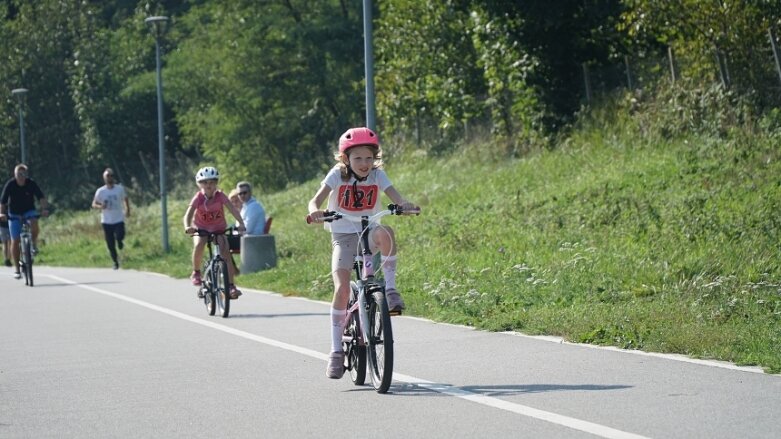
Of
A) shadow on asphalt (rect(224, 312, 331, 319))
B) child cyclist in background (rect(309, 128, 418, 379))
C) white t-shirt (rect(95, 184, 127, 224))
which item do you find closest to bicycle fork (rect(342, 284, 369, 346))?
child cyclist in background (rect(309, 128, 418, 379))

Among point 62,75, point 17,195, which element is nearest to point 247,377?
point 17,195

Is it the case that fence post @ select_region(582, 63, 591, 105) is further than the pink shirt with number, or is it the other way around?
fence post @ select_region(582, 63, 591, 105)

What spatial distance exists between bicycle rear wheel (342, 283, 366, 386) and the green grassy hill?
2.34m

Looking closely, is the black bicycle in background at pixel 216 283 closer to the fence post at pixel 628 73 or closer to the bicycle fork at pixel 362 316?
the bicycle fork at pixel 362 316

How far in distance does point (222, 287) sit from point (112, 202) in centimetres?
1248

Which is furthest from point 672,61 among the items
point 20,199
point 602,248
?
point 20,199

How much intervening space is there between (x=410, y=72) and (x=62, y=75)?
35.6m

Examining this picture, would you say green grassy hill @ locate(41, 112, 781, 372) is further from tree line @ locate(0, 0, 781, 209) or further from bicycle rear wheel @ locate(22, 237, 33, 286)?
bicycle rear wheel @ locate(22, 237, 33, 286)

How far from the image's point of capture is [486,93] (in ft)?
104

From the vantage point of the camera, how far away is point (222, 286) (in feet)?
50.7

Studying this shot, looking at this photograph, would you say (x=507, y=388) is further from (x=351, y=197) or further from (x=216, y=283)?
(x=216, y=283)

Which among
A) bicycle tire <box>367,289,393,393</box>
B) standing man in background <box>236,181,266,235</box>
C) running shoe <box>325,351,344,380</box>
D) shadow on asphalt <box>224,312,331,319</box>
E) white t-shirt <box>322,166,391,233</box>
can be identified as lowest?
shadow on asphalt <box>224,312,331,319</box>

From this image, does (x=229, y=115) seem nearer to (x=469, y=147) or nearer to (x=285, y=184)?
(x=285, y=184)

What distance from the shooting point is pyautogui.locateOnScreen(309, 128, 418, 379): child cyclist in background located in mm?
9211
